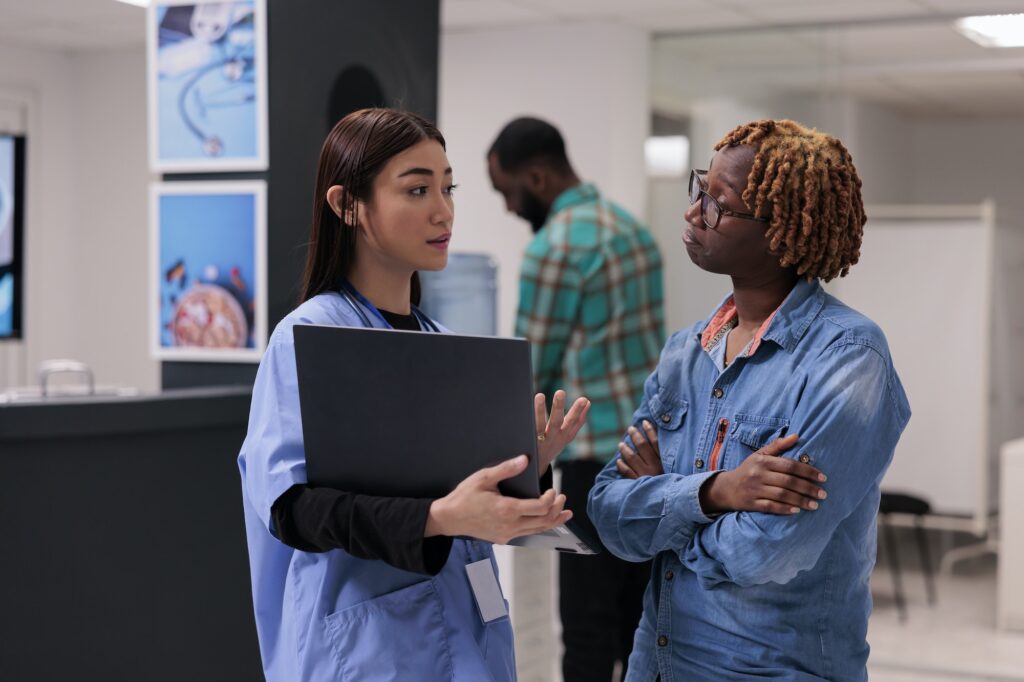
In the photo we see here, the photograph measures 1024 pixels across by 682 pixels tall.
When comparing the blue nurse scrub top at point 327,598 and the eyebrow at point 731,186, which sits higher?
the eyebrow at point 731,186

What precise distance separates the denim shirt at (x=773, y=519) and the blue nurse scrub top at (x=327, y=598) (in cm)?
26

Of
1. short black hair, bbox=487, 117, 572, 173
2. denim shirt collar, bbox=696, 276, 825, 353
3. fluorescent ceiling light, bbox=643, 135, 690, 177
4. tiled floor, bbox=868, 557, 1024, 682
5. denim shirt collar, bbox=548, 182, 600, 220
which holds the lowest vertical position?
tiled floor, bbox=868, 557, 1024, 682

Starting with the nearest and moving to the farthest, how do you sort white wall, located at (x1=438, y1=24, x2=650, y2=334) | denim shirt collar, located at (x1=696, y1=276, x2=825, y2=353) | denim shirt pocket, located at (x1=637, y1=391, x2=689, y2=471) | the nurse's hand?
the nurse's hand → denim shirt collar, located at (x1=696, y1=276, x2=825, y2=353) → denim shirt pocket, located at (x1=637, y1=391, x2=689, y2=471) → white wall, located at (x1=438, y1=24, x2=650, y2=334)

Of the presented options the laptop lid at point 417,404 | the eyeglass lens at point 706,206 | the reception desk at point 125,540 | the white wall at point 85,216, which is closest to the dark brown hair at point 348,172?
the laptop lid at point 417,404

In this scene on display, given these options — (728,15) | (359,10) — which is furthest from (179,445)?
(728,15)

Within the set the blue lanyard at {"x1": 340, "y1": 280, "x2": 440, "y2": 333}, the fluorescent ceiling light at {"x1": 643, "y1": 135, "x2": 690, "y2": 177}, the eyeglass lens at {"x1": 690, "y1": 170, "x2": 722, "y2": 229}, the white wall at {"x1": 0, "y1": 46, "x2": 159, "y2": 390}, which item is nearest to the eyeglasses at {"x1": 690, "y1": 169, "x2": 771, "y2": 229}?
the eyeglass lens at {"x1": 690, "y1": 170, "x2": 722, "y2": 229}

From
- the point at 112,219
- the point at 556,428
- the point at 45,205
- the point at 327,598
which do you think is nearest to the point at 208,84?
the point at 556,428

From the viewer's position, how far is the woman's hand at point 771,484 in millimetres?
1458

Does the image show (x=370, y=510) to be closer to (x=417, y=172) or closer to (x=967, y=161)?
(x=417, y=172)

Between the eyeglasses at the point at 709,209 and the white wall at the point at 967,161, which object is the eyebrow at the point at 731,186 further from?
the white wall at the point at 967,161

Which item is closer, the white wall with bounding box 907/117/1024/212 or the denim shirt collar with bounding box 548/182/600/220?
the denim shirt collar with bounding box 548/182/600/220

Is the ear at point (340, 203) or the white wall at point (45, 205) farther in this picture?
the white wall at point (45, 205)

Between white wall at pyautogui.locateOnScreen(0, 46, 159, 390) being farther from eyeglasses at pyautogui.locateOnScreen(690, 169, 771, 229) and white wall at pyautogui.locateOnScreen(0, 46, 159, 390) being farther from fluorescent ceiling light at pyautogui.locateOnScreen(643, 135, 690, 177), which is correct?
eyeglasses at pyautogui.locateOnScreen(690, 169, 771, 229)

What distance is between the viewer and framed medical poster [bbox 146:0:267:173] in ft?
10.2
